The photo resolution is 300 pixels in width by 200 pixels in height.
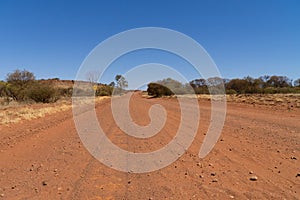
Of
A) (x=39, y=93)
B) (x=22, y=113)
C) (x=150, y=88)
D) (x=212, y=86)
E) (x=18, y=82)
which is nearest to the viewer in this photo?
(x=22, y=113)

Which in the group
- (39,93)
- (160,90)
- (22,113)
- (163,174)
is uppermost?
(160,90)

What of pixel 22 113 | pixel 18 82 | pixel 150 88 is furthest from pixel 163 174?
pixel 150 88

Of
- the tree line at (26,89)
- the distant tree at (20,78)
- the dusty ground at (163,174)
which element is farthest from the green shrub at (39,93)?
the dusty ground at (163,174)

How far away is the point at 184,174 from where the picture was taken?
161 inches

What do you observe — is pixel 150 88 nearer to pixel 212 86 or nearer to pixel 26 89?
pixel 212 86

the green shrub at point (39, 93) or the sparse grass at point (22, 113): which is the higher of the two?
the green shrub at point (39, 93)

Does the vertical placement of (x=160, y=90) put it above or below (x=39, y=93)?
above

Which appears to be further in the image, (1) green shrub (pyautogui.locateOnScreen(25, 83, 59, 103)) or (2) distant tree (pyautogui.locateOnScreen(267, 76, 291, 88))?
(2) distant tree (pyautogui.locateOnScreen(267, 76, 291, 88))

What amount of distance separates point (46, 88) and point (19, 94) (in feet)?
13.2

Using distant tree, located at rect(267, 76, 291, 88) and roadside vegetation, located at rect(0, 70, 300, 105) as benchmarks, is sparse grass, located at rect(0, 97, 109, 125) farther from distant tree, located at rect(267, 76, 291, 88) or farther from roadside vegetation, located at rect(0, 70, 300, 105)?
distant tree, located at rect(267, 76, 291, 88)

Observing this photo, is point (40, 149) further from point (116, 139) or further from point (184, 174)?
point (184, 174)

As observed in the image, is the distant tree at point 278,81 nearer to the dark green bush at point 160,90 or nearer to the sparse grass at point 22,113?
the dark green bush at point 160,90

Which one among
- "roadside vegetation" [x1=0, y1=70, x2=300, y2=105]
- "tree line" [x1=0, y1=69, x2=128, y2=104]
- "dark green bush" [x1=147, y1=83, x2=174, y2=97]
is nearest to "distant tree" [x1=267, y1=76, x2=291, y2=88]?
"roadside vegetation" [x1=0, y1=70, x2=300, y2=105]

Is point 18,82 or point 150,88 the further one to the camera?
point 150,88
